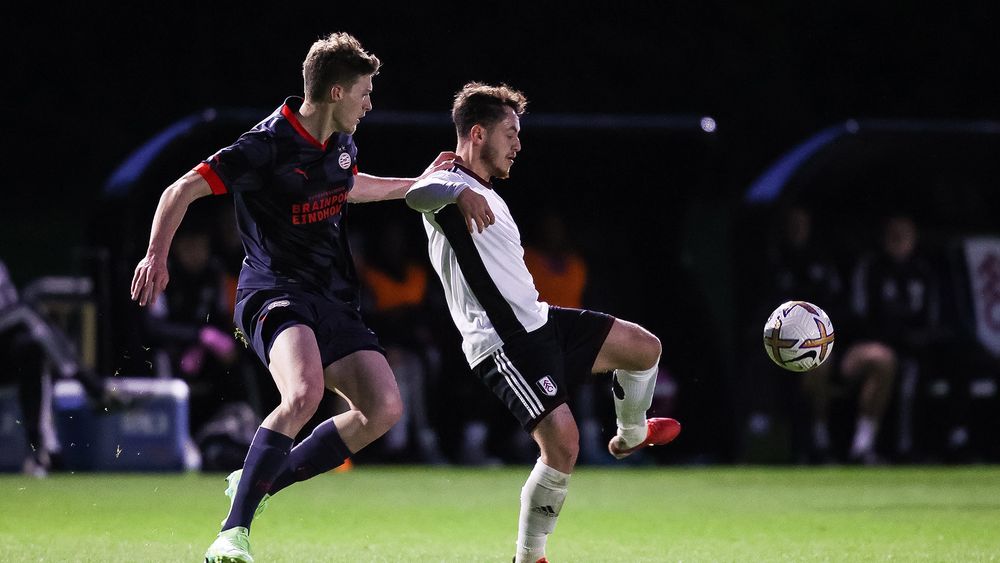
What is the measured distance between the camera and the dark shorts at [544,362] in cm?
643

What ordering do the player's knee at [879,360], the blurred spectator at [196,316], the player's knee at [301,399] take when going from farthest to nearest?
the player's knee at [879,360], the blurred spectator at [196,316], the player's knee at [301,399]

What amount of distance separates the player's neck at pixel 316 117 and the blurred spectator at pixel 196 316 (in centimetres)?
607

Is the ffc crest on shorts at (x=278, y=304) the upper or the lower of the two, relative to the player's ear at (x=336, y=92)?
lower

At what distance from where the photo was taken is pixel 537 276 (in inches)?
549

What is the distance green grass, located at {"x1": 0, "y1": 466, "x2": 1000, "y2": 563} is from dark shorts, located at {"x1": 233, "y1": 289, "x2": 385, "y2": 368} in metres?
0.95

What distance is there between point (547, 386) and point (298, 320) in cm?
96

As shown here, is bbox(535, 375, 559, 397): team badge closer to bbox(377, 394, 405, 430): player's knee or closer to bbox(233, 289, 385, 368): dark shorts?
bbox(377, 394, 405, 430): player's knee

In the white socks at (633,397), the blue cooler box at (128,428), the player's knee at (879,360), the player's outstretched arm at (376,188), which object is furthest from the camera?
the player's knee at (879,360)

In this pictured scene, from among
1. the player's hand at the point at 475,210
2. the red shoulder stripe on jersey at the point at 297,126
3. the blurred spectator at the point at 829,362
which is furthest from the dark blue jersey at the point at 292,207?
the blurred spectator at the point at 829,362

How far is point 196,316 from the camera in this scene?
12.8 m

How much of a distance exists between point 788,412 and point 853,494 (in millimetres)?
3007

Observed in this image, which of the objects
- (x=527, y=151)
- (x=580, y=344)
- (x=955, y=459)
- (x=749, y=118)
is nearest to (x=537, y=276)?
(x=527, y=151)

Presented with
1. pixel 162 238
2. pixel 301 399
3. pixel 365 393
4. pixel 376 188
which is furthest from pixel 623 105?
pixel 162 238

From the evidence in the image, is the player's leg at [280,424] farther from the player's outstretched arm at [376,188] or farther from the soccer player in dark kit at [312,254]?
the player's outstretched arm at [376,188]
